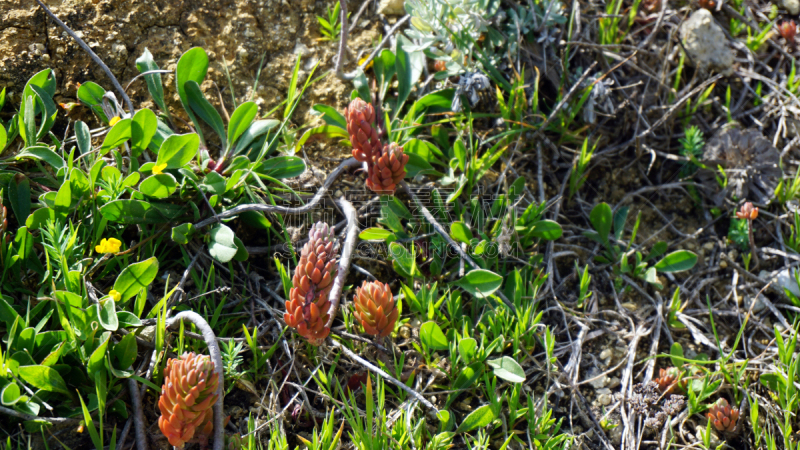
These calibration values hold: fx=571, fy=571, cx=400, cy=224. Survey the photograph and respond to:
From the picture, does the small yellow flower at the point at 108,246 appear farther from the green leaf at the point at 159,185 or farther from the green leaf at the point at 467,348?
the green leaf at the point at 467,348

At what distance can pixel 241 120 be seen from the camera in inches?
103

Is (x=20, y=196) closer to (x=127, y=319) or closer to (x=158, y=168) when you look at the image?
(x=158, y=168)

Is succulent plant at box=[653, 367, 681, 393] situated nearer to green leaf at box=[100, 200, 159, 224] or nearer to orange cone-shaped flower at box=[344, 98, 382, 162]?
orange cone-shaped flower at box=[344, 98, 382, 162]

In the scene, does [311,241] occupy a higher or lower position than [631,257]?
higher

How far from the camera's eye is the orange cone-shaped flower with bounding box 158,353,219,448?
176cm

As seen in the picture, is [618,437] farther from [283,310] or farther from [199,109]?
[199,109]

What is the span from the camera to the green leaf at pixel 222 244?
7.41ft

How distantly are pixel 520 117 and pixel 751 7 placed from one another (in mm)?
1802

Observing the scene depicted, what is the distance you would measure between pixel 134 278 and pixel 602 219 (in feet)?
6.93

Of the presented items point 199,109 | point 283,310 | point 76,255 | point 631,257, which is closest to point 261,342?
point 283,310

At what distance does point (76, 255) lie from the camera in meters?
2.18

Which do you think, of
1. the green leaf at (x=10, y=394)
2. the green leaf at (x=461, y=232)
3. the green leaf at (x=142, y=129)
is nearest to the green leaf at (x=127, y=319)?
the green leaf at (x=10, y=394)

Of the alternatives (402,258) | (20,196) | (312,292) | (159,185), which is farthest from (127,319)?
(402,258)

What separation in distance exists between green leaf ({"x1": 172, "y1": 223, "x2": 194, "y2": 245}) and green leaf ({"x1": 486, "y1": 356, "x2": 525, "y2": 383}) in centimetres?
132
